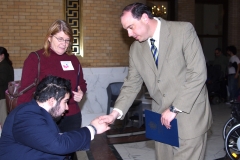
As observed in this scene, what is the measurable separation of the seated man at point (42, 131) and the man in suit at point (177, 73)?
0.46m

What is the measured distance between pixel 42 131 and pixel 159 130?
1.07 metres

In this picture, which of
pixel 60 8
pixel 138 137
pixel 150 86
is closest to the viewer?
pixel 150 86

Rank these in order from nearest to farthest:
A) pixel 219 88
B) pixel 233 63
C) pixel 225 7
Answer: pixel 233 63
pixel 219 88
pixel 225 7

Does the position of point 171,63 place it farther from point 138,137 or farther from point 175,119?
point 138,137

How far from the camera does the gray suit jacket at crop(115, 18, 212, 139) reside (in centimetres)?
246

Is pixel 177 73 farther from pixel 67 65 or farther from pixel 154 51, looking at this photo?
pixel 67 65

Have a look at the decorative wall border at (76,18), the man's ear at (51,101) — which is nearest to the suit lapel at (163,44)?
the man's ear at (51,101)

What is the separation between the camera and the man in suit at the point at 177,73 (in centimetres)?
246

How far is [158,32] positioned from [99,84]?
5.47m

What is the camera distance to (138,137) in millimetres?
6816

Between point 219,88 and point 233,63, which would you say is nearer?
point 233,63

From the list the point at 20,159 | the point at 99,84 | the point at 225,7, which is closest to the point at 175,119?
the point at 20,159

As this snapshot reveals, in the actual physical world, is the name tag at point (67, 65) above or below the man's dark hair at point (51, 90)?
above

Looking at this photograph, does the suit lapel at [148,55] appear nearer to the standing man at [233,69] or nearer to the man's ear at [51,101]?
the man's ear at [51,101]
